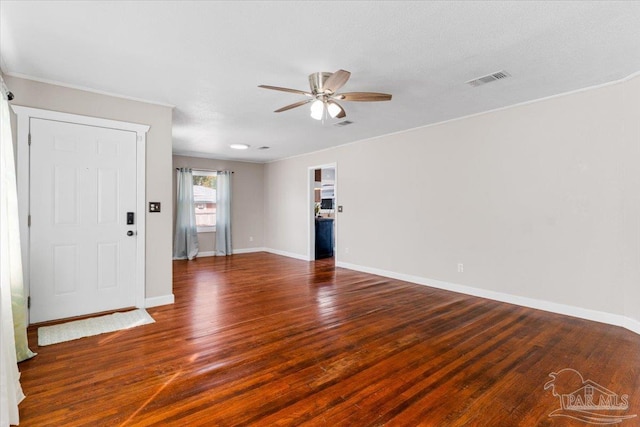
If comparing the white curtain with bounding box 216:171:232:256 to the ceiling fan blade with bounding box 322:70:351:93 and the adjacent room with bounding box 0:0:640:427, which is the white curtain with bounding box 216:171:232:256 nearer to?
the adjacent room with bounding box 0:0:640:427

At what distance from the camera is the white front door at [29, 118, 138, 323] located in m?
3.23

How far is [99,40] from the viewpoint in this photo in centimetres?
248

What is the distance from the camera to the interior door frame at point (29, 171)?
312 centimetres

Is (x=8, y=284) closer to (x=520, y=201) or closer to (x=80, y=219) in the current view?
(x=80, y=219)

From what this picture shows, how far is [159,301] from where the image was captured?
12.8ft

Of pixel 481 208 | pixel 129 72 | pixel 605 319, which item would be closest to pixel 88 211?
pixel 129 72

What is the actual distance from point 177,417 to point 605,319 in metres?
4.24

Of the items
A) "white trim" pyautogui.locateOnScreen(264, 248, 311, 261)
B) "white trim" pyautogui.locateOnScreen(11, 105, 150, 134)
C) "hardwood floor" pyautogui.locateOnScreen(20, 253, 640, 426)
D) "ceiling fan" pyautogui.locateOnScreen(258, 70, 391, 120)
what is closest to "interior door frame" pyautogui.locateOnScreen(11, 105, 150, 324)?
"white trim" pyautogui.locateOnScreen(11, 105, 150, 134)

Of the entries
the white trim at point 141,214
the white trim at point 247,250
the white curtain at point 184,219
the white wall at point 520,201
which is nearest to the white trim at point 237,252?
the white trim at point 247,250

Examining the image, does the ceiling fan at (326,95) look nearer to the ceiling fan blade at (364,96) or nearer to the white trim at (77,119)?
the ceiling fan blade at (364,96)

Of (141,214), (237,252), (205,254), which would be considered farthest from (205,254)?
(141,214)

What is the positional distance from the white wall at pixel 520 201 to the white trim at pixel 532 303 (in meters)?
0.04

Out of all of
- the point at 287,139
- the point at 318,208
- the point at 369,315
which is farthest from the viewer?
the point at 318,208

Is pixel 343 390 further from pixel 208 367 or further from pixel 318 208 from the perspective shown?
pixel 318 208
